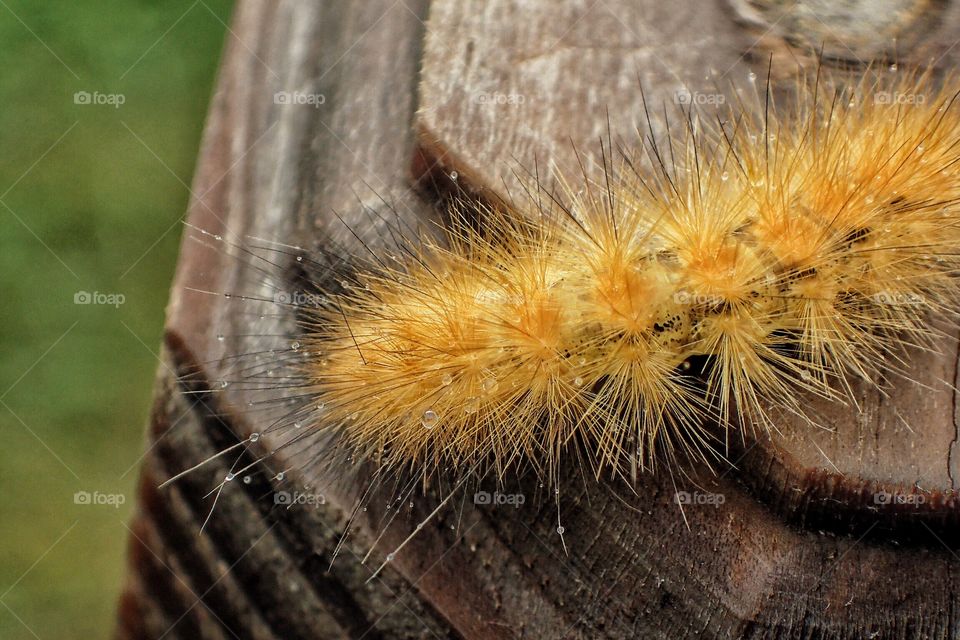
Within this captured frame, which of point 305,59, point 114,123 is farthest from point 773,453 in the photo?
point 114,123

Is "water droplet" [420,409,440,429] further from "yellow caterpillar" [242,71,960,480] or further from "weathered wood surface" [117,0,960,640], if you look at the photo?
"weathered wood surface" [117,0,960,640]

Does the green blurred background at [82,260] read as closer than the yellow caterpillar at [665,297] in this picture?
No

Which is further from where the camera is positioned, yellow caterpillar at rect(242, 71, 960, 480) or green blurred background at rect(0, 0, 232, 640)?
green blurred background at rect(0, 0, 232, 640)

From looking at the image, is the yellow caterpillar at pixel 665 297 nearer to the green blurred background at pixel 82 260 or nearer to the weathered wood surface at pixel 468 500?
the weathered wood surface at pixel 468 500

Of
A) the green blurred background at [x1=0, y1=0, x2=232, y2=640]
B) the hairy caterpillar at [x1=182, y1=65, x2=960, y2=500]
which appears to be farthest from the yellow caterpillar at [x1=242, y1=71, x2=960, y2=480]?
the green blurred background at [x1=0, y1=0, x2=232, y2=640]

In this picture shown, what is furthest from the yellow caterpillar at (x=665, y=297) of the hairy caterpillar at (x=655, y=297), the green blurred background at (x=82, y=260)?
the green blurred background at (x=82, y=260)
